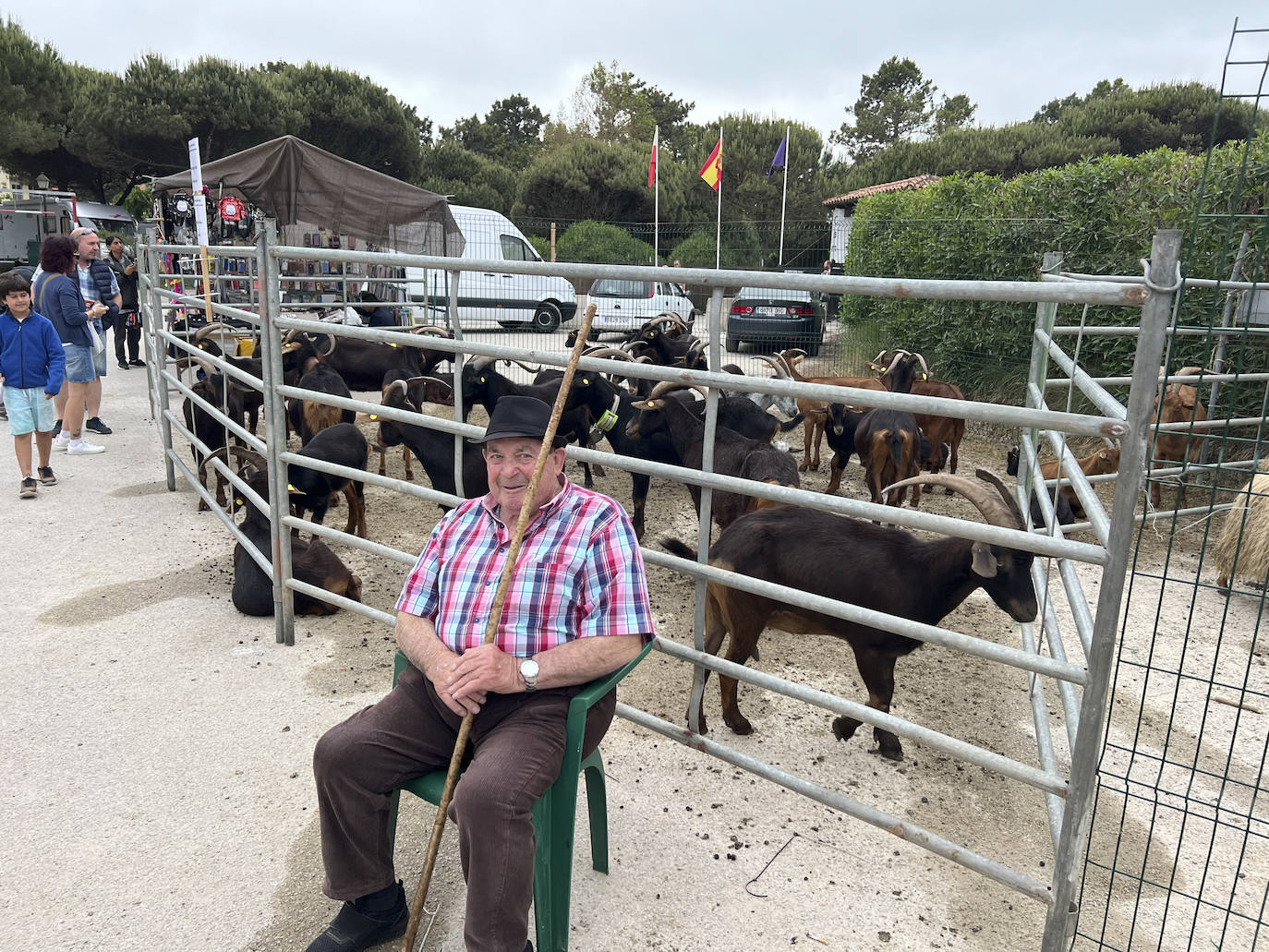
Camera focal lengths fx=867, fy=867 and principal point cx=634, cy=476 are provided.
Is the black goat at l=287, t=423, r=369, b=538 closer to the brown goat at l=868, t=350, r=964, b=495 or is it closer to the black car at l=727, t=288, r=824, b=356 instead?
the brown goat at l=868, t=350, r=964, b=495

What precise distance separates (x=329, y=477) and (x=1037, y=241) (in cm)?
846

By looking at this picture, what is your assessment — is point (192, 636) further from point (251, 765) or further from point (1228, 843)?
point (1228, 843)

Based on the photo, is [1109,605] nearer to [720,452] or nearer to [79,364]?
[720,452]

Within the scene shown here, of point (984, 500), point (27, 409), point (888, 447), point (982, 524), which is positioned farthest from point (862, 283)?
point (27, 409)

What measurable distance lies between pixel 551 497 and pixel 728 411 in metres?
5.02

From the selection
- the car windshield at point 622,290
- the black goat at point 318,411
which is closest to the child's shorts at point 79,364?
the black goat at point 318,411

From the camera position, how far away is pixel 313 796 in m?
3.22

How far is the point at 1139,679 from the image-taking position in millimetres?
4383

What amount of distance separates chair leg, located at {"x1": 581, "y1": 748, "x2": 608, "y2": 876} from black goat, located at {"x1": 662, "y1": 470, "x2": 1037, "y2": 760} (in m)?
0.76

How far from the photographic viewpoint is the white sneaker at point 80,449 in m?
8.23

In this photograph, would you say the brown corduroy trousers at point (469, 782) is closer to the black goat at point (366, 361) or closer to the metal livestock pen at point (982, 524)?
the metal livestock pen at point (982, 524)

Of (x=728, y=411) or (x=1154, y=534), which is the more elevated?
(x=728, y=411)

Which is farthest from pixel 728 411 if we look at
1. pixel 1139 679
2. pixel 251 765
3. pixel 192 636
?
pixel 251 765

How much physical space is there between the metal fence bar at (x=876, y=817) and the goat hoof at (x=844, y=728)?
79cm
